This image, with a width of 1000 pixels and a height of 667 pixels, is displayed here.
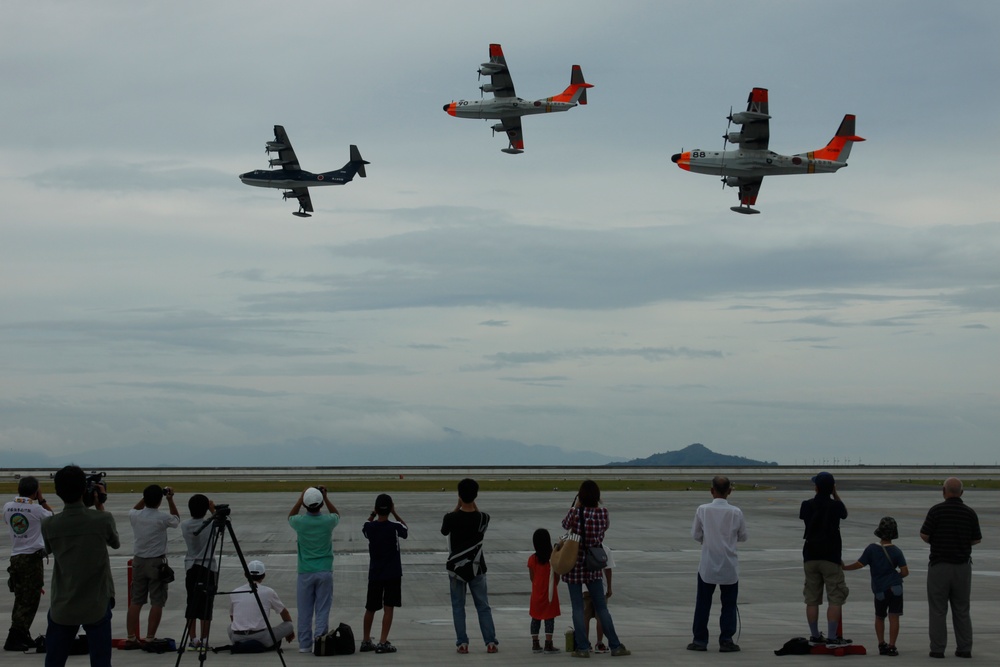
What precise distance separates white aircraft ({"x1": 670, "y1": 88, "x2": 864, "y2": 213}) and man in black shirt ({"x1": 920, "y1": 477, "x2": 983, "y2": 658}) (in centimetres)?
3488

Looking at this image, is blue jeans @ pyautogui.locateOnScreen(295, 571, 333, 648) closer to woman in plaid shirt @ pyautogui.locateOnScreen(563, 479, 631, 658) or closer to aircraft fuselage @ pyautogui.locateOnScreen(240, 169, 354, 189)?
woman in plaid shirt @ pyautogui.locateOnScreen(563, 479, 631, 658)

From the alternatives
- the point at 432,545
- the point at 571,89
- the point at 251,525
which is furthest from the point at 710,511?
the point at 571,89

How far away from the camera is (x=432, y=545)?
2812 cm

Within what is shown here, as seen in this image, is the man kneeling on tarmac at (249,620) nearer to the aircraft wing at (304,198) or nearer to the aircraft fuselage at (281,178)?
the aircraft fuselage at (281,178)

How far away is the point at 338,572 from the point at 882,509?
28298 millimetres

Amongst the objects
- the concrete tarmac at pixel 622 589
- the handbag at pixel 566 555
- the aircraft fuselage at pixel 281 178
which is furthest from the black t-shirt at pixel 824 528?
the aircraft fuselage at pixel 281 178

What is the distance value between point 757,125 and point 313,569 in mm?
38463

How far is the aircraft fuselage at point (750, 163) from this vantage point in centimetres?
4725

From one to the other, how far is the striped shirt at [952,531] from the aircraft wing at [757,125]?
117 feet

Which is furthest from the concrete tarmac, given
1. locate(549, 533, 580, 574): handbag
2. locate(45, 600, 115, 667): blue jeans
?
locate(45, 600, 115, 667): blue jeans

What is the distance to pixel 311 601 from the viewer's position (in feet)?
43.2

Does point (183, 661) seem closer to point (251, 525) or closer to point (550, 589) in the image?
point (550, 589)

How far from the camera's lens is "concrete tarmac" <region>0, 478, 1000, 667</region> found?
12.7 metres

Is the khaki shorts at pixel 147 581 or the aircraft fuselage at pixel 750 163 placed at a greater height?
the aircraft fuselage at pixel 750 163
